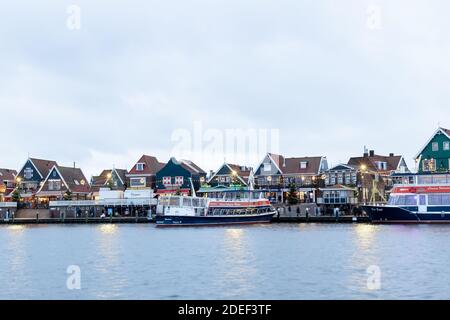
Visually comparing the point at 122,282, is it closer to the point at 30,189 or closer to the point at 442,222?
the point at 442,222

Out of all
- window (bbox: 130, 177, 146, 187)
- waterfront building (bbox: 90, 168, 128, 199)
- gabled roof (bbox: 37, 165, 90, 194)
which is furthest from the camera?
gabled roof (bbox: 37, 165, 90, 194)

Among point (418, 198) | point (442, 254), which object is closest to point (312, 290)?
point (442, 254)

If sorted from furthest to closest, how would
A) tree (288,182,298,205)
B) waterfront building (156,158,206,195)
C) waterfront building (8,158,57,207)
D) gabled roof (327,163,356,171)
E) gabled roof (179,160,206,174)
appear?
waterfront building (8,158,57,207) < gabled roof (179,160,206,174) < waterfront building (156,158,206,195) < gabled roof (327,163,356,171) < tree (288,182,298,205)

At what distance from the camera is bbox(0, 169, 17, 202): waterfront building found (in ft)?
424

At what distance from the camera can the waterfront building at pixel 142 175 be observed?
4599 inches

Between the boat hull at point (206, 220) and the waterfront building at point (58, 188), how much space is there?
40810 millimetres

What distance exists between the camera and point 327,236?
61031 millimetres

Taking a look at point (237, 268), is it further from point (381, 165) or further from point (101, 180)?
point (101, 180)

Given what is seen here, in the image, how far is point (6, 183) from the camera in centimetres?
13350

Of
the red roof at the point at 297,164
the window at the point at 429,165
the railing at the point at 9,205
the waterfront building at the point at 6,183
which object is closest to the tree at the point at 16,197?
the railing at the point at 9,205

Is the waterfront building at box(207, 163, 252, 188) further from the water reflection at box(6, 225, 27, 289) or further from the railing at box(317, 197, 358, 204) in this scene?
the water reflection at box(6, 225, 27, 289)

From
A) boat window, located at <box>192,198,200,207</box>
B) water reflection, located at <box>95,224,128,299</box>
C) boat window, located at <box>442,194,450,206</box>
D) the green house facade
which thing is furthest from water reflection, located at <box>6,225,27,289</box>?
the green house facade

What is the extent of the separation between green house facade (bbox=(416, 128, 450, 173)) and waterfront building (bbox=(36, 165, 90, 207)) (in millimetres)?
66802

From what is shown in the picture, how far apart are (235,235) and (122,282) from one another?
32558 mm
